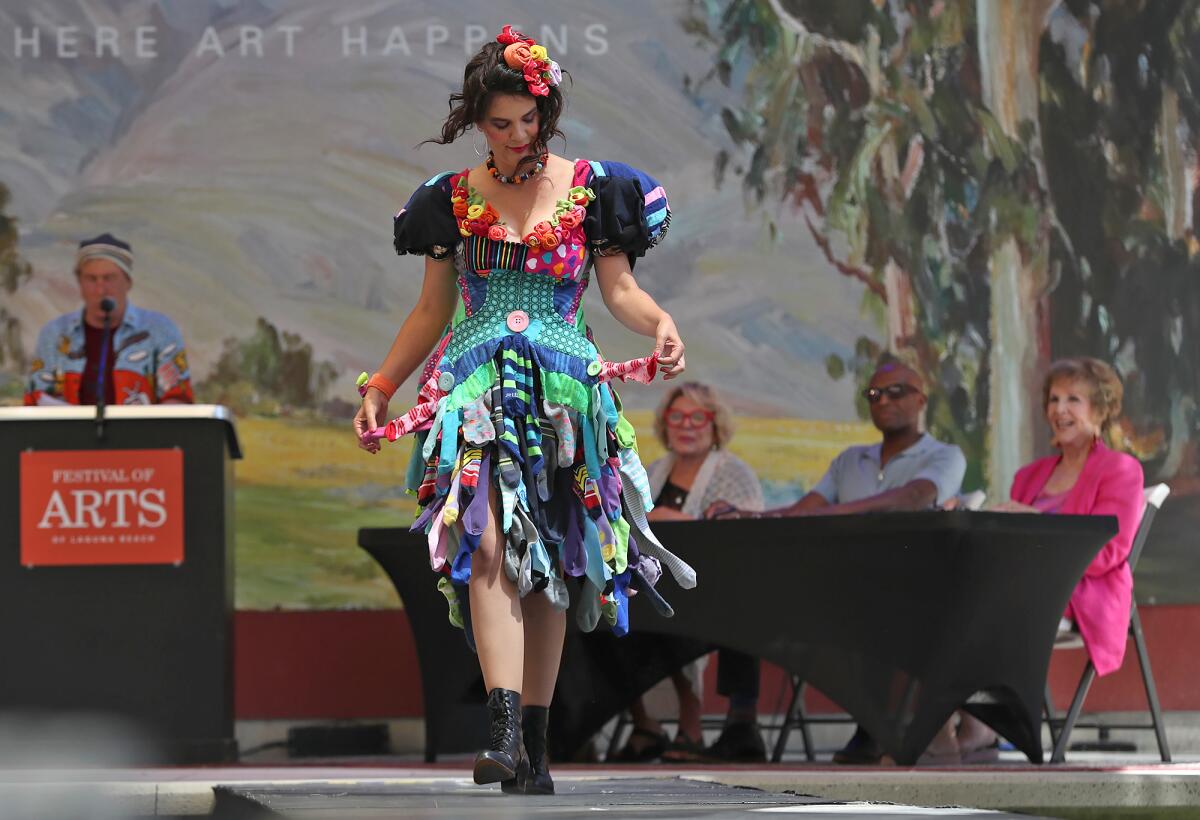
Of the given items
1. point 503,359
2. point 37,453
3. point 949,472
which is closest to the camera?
point 503,359

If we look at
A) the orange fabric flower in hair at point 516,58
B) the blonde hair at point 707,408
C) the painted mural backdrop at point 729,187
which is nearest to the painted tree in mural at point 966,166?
the painted mural backdrop at point 729,187

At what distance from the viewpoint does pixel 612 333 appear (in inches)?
305

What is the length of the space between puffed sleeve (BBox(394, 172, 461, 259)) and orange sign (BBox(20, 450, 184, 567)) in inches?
88.8

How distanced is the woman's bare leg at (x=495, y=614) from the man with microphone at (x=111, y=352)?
3.15 meters

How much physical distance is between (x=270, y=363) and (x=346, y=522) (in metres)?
0.71

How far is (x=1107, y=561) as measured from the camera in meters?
5.74

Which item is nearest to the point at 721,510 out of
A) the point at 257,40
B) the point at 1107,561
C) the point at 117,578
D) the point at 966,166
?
the point at 1107,561

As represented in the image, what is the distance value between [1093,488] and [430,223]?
3057 mm

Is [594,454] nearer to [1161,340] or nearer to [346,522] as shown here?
[346,522]

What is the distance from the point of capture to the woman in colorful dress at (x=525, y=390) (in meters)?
3.39

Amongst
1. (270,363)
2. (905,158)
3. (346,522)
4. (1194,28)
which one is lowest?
(346,522)

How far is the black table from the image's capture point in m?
4.99

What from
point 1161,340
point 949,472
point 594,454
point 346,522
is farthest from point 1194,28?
point 594,454

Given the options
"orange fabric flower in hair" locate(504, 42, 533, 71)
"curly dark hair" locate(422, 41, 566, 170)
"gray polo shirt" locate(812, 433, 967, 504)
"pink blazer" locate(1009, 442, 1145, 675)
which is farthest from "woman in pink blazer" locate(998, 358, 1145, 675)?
"orange fabric flower in hair" locate(504, 42, 533, 71)
